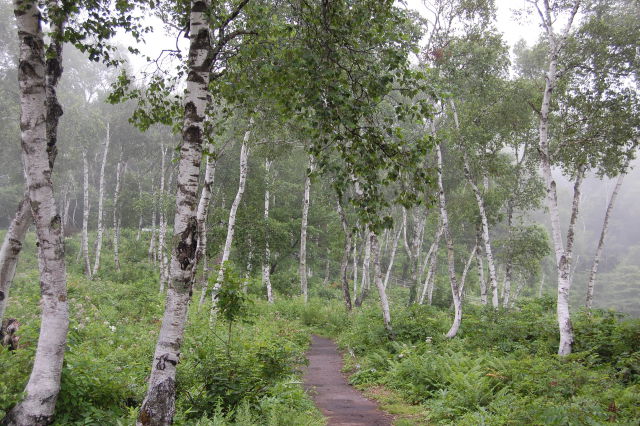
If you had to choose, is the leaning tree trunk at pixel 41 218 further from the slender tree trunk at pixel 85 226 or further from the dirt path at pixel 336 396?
the slender tree trunk at pixel 85 226

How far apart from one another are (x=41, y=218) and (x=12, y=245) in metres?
0.80

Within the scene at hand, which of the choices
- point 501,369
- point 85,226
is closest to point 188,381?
point 501,369

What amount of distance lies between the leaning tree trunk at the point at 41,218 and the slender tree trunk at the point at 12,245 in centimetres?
54

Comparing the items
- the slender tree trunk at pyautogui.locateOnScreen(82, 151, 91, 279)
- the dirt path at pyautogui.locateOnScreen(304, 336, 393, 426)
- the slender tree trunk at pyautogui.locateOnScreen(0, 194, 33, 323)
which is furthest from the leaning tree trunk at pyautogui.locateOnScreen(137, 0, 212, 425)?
the slender tree trunk at pyautogui.locateOnScreen(82, 151, 91, 279)

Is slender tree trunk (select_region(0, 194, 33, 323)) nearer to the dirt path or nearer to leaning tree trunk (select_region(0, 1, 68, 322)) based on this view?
leaning tree trunk (select_region(0, 1, 68, 322))

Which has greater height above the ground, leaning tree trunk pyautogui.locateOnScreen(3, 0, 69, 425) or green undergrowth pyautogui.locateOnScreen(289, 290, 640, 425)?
leaning tree trunk pyautogui.locateOnScreen(3, 0, 69, 425)

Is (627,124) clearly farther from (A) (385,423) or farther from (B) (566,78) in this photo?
(A) (385,423)

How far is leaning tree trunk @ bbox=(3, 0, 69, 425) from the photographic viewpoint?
187 inches

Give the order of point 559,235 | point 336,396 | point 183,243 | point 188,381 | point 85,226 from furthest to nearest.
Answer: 1. point 85,226
2. point 559,235
3. point 336,396
4. point 188,381
5. point 183,243

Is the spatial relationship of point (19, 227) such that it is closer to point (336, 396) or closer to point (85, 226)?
point (336, 396)

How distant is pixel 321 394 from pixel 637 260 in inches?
3626

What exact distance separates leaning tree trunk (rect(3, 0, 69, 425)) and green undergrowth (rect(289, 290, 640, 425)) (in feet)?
19.1

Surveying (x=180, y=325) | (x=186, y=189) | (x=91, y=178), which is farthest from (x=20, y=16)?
(x=91, y=178)

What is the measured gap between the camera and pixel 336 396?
9.52 meters
